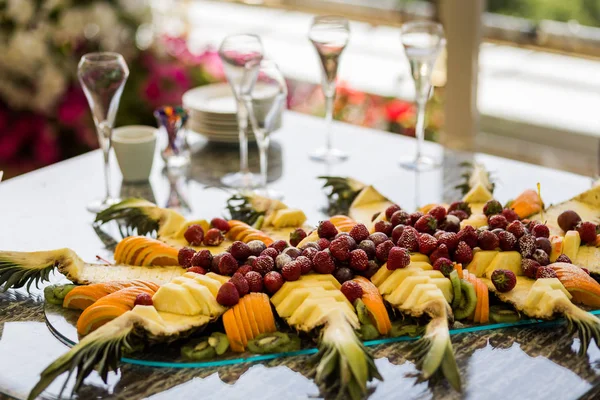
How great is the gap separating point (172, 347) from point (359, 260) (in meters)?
0.40

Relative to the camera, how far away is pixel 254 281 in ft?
5.31

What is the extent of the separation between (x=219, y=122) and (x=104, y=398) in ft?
4.74

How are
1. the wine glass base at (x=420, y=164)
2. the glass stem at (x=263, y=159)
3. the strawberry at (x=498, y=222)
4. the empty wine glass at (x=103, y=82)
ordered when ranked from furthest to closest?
the wine glass base at (x=420, y=164) → the glass stem at (x=263, y=159) → the empty wine glass at (x=103, y=82) → the strawberry at (x=498, y=222)

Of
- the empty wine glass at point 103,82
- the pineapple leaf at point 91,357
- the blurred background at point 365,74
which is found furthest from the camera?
the blurred background at point 365,74

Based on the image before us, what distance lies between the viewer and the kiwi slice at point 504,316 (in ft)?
5.36

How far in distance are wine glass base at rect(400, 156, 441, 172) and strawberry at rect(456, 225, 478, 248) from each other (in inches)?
31.6

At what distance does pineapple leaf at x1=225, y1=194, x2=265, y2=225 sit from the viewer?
2135 mm

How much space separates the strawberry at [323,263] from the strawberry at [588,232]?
60 centimetres

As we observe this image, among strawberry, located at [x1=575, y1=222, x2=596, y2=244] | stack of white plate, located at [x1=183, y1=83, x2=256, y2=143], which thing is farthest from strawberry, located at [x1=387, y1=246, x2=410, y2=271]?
stack of white plate, located at [x1=183, y1=83, x2=256, y2=143]

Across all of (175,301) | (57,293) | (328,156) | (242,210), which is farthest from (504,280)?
(328,156)

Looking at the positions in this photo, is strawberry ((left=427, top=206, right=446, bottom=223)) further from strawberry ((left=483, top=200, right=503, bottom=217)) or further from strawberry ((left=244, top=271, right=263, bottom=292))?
strawberry ((left=244, top=271, right=263, bottom=292))

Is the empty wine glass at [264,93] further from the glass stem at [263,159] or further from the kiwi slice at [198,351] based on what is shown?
the kiwi slice at [198,351]

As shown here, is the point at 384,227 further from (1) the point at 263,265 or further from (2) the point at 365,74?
(2) the point at 365,74

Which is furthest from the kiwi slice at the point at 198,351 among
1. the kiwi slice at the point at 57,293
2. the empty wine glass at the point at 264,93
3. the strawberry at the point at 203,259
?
the empty wine glass at the point at 264,93
